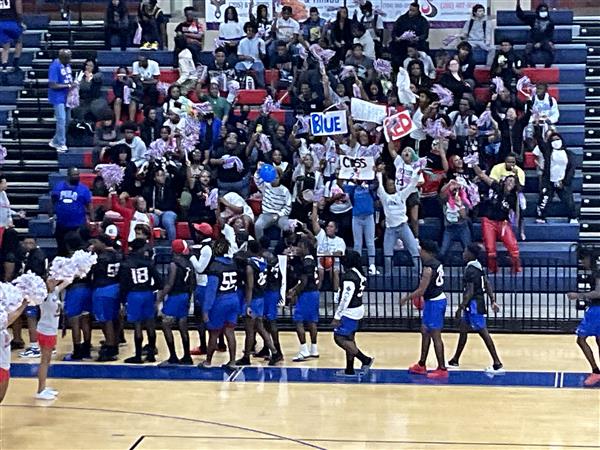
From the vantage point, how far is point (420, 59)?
20.0 metres

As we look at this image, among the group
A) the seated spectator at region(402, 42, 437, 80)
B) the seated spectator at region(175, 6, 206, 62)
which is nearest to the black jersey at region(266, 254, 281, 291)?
the seated spectator at region(402, 42, 437, 80)

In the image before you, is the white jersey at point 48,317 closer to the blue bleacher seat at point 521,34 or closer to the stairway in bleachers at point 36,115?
the stairway in bleachers at point 36,115

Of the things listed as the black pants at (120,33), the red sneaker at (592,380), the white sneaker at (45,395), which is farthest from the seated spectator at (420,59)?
the white sneaker at (45,395)

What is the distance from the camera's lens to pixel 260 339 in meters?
16.2

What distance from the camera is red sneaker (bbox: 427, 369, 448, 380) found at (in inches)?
567

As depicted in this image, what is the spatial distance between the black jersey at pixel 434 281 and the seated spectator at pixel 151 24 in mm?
9045

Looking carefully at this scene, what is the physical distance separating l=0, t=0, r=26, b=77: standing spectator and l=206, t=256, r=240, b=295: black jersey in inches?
339

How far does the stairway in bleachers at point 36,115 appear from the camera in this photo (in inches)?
800

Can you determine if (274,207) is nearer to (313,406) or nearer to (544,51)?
(313,406)

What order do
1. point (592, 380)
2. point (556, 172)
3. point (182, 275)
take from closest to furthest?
point (592, 380)
point (182, 275)
point (556, 172)

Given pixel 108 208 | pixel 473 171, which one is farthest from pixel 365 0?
pixel 108 208

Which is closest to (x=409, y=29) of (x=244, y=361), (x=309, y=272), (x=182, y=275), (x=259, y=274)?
(x=309, y=272)

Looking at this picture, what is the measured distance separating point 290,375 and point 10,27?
965cm

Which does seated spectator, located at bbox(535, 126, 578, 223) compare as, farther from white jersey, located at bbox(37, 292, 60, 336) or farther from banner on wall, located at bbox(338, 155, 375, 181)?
white jersey, located at bbox(37, 292, 60, 336)
